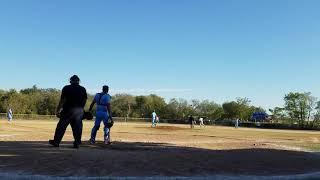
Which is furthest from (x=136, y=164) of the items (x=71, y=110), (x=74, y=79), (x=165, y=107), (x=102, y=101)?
(x=165, y=107)

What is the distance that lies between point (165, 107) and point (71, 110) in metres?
129

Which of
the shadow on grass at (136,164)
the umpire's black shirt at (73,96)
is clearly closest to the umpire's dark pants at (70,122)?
the umpire's black shirt at (73,96)

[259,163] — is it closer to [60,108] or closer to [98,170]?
[98,170]

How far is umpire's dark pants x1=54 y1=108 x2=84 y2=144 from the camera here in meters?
13.9

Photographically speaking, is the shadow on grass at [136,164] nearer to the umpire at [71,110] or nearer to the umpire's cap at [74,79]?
the umpire at [71,110]

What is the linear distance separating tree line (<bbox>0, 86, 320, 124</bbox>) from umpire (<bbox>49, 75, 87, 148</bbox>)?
101898 millimetres

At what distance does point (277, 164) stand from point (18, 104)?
369 ft

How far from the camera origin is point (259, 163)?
39.9 feet

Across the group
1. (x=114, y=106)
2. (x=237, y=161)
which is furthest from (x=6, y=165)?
(x=114, y=106)

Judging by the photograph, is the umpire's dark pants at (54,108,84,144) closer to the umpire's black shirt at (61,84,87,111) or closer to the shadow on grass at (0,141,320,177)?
the umpire's black shirt at (61,84,87,111)

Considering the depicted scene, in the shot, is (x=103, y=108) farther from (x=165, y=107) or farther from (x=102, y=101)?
(x=165, y=107)

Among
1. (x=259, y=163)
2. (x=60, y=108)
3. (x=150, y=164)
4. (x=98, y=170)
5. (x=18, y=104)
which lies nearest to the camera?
(x=98, y=170)

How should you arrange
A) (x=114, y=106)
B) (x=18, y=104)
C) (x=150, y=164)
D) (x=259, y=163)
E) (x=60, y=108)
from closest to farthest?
1. (x=150, y=164)
2. (x=259, y=163)
3. (x=60, y=108)
4. (x=18, y=104)
5. (x=114, y=106)

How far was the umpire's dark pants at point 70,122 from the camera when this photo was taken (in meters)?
13.9
